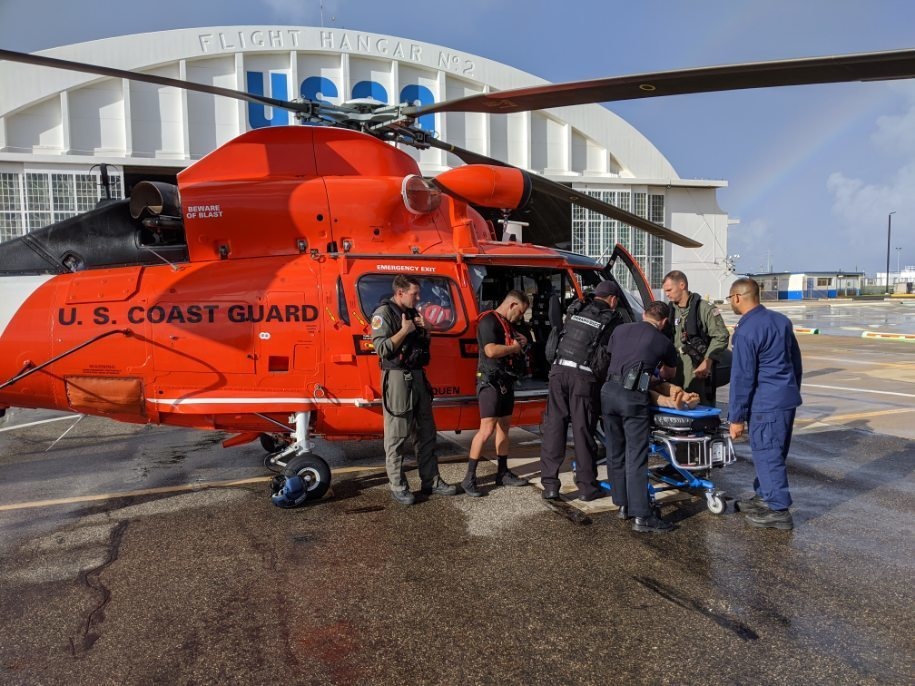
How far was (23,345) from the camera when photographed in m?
5.33

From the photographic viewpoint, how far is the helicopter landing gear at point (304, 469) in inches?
198

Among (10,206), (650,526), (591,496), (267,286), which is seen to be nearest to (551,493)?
(591,496)

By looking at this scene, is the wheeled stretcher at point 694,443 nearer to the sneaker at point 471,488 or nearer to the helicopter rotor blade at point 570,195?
the sneaker at point 471,488

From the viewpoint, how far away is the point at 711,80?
3855mm

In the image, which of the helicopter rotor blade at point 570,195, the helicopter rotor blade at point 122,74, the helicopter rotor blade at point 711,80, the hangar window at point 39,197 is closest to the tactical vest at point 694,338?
the helicopter rotor blade at point 570,195

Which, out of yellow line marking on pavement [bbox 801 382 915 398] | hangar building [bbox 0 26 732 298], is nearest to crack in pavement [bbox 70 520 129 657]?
yellow line marking on pavement [bbox 801 382 915 398]

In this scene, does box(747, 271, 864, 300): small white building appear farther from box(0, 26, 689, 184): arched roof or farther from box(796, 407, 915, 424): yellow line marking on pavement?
box(796, 407, 915, 424): yellow line marking on pavement

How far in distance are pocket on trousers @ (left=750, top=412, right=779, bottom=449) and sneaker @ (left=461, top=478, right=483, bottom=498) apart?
7.42ft

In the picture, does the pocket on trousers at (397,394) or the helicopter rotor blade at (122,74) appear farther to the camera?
the pocket on trousers at (397,394)

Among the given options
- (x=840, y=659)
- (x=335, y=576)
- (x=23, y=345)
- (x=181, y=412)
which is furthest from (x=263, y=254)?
(x=840, y=659)

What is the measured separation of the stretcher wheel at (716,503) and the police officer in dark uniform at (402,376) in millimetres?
2310

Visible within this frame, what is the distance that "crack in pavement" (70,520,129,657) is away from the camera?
315 centimetres

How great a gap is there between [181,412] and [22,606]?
1977 millimetres

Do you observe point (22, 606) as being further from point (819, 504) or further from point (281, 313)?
point (819, 504)
